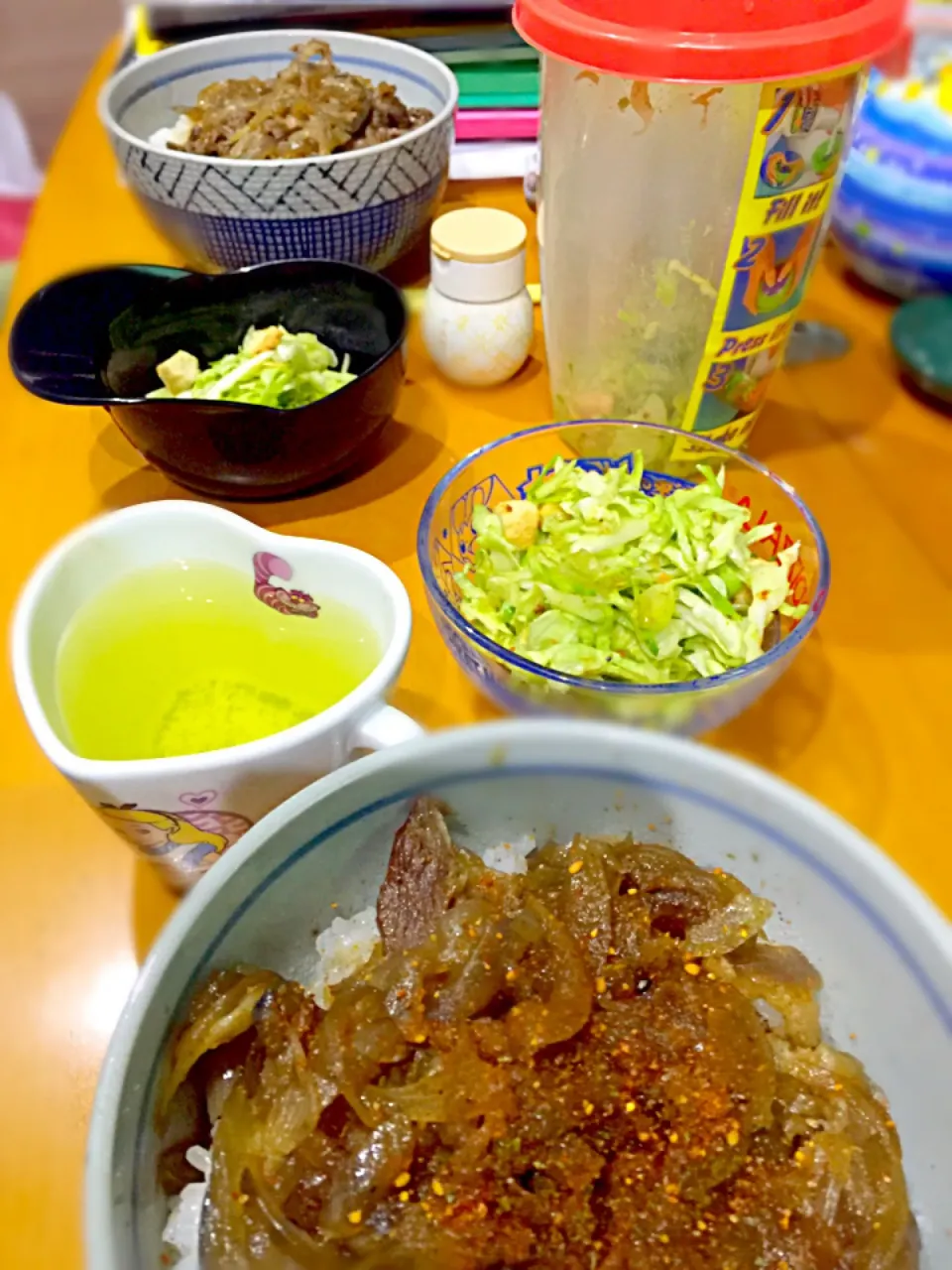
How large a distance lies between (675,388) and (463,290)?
0.98 ft

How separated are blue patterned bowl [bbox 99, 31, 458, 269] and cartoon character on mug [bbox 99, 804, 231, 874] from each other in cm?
84

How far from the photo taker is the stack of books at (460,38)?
5.14 ft

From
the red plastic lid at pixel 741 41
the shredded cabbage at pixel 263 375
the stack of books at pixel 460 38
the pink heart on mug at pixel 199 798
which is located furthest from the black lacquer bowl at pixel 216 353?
the stack of books at pixel 460 38

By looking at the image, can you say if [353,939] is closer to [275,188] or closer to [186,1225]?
[186,1225]

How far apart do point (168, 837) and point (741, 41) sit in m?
0.76

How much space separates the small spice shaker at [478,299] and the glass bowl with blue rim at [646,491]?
227 mm

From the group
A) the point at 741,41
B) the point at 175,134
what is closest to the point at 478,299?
the point at 741,41

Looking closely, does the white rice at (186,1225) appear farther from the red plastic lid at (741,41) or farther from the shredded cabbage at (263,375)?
the red plastic lid at (741,41)

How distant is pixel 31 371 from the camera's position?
0.98 m

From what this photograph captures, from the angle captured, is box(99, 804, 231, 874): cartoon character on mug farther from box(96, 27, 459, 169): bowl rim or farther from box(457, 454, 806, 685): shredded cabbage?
box(96, 27, 459, 169): bowl rim

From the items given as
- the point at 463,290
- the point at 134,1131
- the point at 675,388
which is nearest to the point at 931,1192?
the point at 134,1131

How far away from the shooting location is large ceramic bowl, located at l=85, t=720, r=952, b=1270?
0.50 metres

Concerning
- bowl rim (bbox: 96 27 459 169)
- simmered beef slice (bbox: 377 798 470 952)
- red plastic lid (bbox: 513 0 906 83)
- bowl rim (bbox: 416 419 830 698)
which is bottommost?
simmered beef slice (bbox: 377 798 470 952)

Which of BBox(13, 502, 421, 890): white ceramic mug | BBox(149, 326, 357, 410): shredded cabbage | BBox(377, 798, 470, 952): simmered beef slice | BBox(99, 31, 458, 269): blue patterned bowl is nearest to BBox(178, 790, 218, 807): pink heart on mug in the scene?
Result: BBox(13, 502, 421, 890): white ceramic mug
